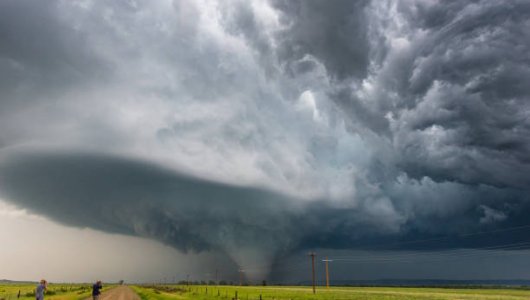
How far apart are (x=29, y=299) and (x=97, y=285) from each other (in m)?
31.7

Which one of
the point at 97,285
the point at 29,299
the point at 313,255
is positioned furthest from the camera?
the point at 313,255

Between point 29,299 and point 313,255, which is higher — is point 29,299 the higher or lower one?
the lower one

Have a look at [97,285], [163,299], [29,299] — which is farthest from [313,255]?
[97,285]

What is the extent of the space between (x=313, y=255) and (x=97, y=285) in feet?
328

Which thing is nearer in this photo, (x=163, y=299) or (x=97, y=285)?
(x=97, y=285)

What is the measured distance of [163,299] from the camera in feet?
244

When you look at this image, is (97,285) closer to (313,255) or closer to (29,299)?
(29,299)

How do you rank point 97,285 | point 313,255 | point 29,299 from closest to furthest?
point 97,285 → point 29,299 → point 313,255

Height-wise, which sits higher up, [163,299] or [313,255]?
[313,255]

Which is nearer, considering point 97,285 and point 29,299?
point 97,285

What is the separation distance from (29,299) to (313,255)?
90.7 meters

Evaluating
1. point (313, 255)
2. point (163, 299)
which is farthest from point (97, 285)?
point (313, 255)

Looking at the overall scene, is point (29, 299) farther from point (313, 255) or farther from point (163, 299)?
point (313, 255)

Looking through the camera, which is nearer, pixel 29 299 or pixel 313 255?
pixel 29 299
